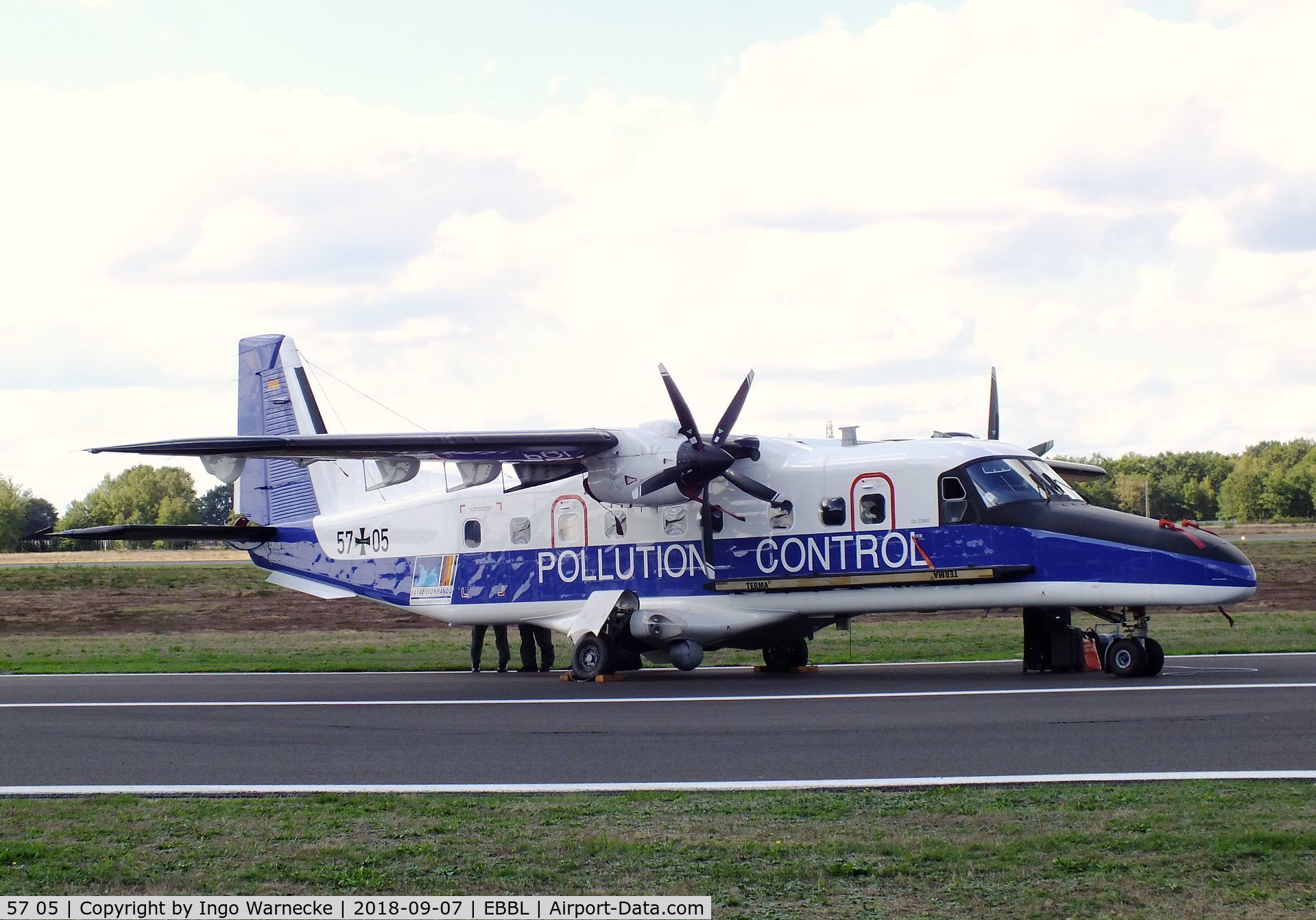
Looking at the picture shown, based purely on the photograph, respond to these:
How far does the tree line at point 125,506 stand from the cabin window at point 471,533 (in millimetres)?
101091

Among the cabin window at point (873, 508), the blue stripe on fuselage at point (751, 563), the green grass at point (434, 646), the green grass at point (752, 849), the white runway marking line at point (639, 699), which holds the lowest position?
the green grass at point (434, 646)

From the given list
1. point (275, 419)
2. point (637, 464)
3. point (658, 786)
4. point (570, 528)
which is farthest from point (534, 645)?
point (658, 786)

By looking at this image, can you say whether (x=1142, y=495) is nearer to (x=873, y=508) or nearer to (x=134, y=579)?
(x=134, y=579)

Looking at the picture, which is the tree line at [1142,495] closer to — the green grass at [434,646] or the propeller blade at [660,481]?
the green grass at [434,646]

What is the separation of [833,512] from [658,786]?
394 inches

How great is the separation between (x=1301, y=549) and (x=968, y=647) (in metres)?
40.0

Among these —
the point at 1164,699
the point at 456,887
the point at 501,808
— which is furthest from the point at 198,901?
the point at 1164,699

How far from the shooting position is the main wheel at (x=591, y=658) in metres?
20.3

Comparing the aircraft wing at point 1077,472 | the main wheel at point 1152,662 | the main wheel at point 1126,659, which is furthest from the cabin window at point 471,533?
the main wheel at point 1152,662

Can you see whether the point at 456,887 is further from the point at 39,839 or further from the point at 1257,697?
the point at 1257,697

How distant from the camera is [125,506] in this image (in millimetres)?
Result: 124125

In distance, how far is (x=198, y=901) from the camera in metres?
6.48

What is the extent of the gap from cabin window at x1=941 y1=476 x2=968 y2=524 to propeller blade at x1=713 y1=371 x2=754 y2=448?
3.40 metres

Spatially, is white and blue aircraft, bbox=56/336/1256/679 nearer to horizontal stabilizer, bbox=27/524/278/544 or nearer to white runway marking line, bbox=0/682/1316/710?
horizontal stabilizer, bbox=27/524/278/544
